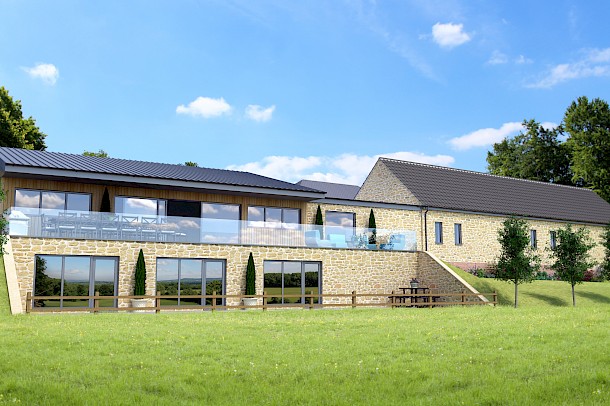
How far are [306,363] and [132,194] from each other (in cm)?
1835

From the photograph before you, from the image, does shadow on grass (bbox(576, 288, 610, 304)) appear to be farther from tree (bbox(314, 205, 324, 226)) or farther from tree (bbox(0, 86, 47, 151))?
tree (bbox(0, 86, 47, 151))

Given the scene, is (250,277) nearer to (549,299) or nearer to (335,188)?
(549,299)

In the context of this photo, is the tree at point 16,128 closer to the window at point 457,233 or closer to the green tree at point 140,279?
the green tree at point 140,279

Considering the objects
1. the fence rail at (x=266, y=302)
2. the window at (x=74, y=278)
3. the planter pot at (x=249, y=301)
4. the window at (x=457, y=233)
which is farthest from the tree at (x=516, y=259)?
the window at (x=74, y=278)

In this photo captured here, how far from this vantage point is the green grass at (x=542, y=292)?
30391 millimetres

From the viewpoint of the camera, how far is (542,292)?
32531mm

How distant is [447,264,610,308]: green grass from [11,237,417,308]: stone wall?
11.3ft

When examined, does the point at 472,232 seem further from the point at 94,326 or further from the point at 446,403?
the point at 446,403

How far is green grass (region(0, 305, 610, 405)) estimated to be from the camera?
9.42 m

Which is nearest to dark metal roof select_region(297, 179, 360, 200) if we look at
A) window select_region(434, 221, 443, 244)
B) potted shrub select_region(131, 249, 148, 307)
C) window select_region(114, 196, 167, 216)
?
window select_region(434, 221, 443, 244)

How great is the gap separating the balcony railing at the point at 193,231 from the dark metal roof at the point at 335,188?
65.0ft

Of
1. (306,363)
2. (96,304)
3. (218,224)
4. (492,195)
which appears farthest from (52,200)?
(492,195)

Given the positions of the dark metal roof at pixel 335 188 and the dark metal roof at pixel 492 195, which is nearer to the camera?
the dark metal roof at pixel 492 195

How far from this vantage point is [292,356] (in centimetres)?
1227
